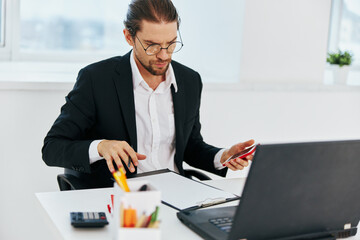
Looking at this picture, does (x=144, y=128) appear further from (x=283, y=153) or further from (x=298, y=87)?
(x=298, y=87)

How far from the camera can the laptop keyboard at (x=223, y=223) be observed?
54.7 inches

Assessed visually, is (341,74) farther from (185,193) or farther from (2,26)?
(185,193)

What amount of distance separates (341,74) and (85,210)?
2.56 meters

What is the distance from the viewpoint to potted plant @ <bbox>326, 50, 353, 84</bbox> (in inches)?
144

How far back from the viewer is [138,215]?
1180mm

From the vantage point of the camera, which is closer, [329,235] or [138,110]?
[329,235]

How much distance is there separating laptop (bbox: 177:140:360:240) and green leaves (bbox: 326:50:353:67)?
8.16ft

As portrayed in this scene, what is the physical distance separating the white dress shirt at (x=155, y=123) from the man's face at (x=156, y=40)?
0.09 m

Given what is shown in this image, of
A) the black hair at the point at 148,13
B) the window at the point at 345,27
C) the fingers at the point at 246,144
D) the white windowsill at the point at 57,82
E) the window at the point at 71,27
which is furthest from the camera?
the window at the point at 345,27

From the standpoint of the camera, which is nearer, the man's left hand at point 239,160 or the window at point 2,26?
the man's left hand at point 239,160

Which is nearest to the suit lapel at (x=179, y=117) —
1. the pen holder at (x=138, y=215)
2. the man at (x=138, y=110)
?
the man at (x=138, y=110)

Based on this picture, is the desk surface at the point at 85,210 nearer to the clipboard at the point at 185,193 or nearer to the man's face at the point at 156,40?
the clipboard at the point at 185,193

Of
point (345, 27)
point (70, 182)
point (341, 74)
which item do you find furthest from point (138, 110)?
point (345, 27)

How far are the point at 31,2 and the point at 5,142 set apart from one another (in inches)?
38.0
